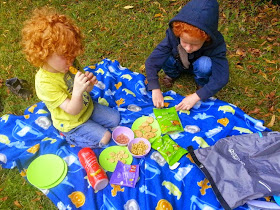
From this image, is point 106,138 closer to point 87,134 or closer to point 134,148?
point 87,134

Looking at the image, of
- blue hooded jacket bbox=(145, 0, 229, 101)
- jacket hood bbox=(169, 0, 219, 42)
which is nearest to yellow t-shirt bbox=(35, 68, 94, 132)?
blue hooded jacket bbox=(145, 0, 229, 101)

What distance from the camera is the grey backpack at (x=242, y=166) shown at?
75.4 inches

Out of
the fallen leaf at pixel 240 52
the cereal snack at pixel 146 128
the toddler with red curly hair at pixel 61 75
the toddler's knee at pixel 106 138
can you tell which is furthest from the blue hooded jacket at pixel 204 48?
the fallen leaf at pixel 240 52

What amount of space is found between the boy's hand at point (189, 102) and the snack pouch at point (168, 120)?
0.09m

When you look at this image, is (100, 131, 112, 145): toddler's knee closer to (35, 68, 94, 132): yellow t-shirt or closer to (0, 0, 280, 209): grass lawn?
(35, 68, 94, 132): yellow t-shirt

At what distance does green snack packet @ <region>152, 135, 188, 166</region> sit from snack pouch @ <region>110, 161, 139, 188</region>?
0.29 meters

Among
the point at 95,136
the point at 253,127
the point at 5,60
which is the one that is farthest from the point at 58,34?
the point at 5,60

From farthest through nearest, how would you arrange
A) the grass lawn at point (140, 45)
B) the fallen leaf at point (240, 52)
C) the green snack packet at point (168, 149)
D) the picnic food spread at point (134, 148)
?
the fallen leaf at point (240, 52) → the grass lawn at point (140, 45) → the green snack packet at point (168, 149) → the picnic food spread at point (134, 148)

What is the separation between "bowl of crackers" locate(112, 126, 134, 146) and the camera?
245 centimetres

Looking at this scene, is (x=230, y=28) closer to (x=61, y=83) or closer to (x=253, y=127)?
(x=253, y=127)

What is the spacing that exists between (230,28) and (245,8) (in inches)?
29.2

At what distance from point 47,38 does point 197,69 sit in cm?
173

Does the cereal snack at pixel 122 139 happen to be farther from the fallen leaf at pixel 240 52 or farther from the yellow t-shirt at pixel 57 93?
the fallen leaf at pixel 240 52

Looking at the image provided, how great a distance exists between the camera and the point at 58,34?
1788 millimetres
